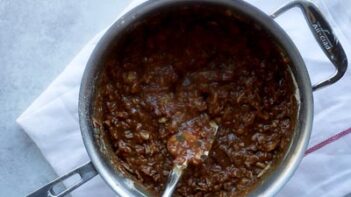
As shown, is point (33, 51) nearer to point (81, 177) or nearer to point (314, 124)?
point (81, 177)

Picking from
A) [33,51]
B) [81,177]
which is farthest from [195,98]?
[33,51]

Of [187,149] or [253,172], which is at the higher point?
[187,149]

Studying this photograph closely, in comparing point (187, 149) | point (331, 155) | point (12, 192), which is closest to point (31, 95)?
point (12, 192)


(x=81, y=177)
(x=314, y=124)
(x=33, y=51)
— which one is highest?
(x=33, y=51)

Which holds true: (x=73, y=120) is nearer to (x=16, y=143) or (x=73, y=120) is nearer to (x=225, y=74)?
(x=16, y=143)

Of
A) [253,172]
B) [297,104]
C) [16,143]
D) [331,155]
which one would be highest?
[16,143]

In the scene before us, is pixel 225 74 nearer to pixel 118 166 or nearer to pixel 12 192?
pixel 118 166

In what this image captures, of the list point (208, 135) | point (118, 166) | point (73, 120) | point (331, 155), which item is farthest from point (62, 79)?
point (331, 155)

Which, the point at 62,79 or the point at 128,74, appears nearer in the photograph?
the point at 128,74
